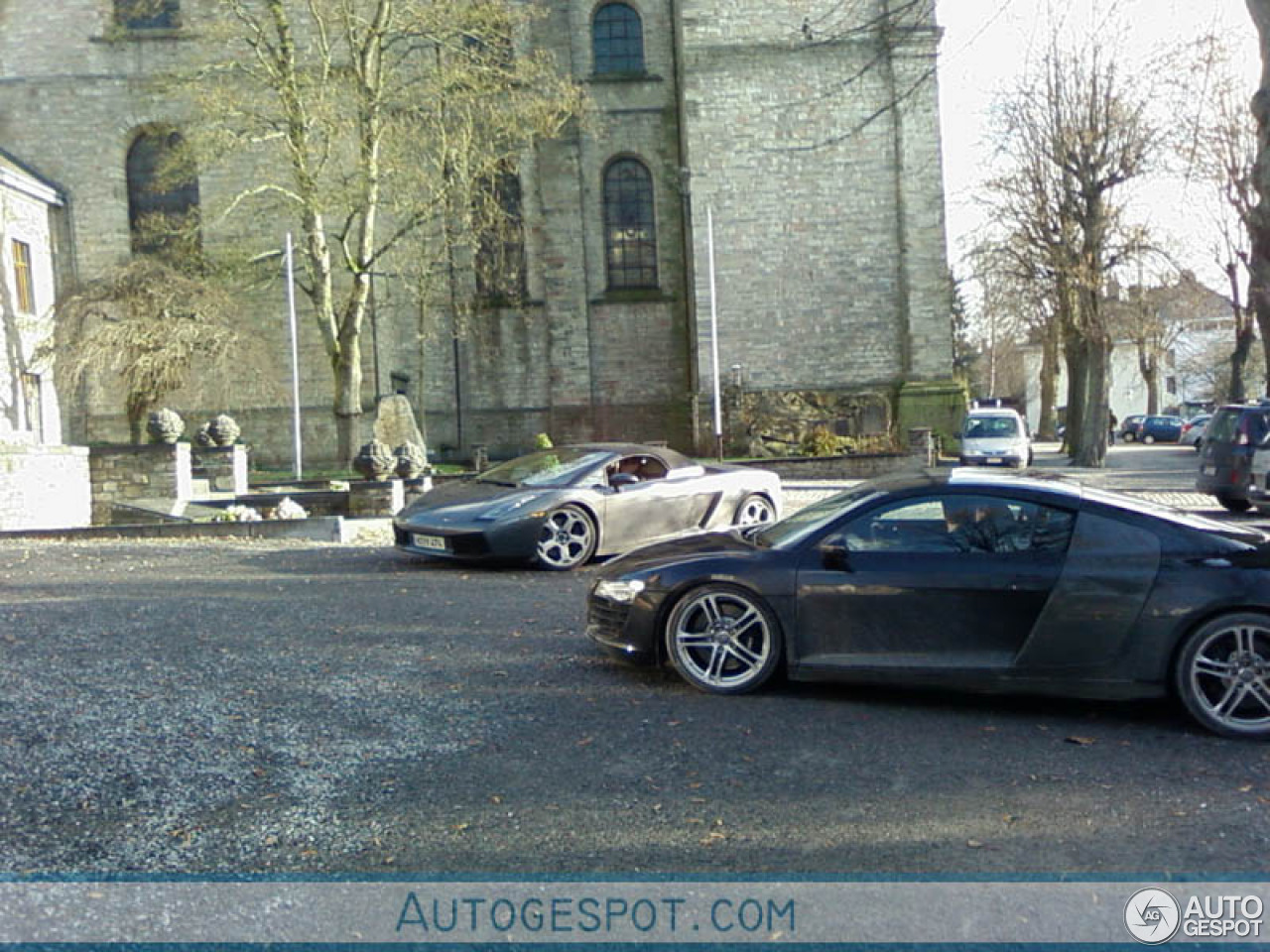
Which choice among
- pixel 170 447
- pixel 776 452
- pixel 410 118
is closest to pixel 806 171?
pixel 776 452

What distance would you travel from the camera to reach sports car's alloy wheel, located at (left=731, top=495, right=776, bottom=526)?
12.5 meters

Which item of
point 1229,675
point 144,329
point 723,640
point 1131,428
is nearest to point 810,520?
point 723,640

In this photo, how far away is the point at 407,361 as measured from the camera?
33.4 m

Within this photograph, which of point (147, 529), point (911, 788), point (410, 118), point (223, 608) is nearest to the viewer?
point (911, 788)

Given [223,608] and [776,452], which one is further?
[776,452]

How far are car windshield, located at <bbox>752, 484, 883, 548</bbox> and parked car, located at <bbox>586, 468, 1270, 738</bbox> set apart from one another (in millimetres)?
20

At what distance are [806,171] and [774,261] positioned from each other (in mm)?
2664

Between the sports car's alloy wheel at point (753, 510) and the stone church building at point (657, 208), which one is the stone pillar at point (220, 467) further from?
the sports car's alloy wheel at point (753, 510)

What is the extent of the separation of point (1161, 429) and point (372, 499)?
50016mm

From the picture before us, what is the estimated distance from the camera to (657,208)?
33906 millimetres

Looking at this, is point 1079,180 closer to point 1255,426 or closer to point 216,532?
point 1255,426

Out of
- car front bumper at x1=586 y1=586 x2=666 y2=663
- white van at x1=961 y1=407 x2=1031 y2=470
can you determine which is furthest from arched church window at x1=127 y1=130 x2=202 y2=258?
car front bumper at x1=586 y1=586 x2=666 y2=663

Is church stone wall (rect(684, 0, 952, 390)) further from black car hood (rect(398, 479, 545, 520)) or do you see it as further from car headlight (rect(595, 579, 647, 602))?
car headlight (rect(595, 579, 647, 602))

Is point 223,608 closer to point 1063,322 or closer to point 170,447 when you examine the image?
point 170,447
